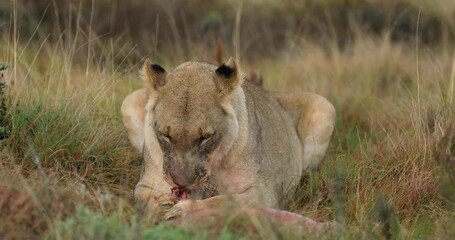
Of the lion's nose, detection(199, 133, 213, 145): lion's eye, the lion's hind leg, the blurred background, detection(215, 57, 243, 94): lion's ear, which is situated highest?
detection(215, 57, 243, 94): lion's ear

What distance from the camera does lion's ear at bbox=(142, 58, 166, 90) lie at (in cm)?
617

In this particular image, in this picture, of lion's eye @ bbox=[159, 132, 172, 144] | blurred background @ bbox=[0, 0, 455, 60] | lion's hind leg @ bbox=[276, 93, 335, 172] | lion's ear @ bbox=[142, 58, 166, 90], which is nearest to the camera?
lion's eye @ bbox=[159, 132, 172, 144]

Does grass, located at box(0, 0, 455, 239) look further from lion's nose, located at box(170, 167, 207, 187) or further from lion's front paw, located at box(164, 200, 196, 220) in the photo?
lion's nose, located at box(170, 167, 207, 187)

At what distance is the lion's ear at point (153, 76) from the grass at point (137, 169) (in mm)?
837

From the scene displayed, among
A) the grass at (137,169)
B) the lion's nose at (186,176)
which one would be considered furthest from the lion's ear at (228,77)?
the grass at (137,169)

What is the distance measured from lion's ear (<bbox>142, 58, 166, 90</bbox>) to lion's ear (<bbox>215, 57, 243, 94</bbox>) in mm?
382

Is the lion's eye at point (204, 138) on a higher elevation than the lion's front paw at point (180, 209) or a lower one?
higher

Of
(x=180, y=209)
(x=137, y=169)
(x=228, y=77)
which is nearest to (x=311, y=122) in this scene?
(x=137, y=169)

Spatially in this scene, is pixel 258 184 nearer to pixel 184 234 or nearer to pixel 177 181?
pixel 177 181

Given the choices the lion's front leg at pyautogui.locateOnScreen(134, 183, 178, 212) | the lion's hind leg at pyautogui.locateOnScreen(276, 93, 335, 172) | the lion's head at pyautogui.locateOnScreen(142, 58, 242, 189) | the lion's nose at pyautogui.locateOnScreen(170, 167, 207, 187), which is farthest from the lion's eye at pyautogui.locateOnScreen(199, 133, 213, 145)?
the lion's hind leg at pyautogui.locateOnScreen(276, 93, 335, 172)

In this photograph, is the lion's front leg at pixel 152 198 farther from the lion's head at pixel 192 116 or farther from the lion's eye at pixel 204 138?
the lion's eye at pixel 204 138

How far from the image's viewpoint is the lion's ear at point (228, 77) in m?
6.10

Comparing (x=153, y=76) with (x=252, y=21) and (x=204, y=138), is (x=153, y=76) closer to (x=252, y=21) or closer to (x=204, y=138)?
(x=204, y=138)

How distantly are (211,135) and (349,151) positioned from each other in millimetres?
2877
